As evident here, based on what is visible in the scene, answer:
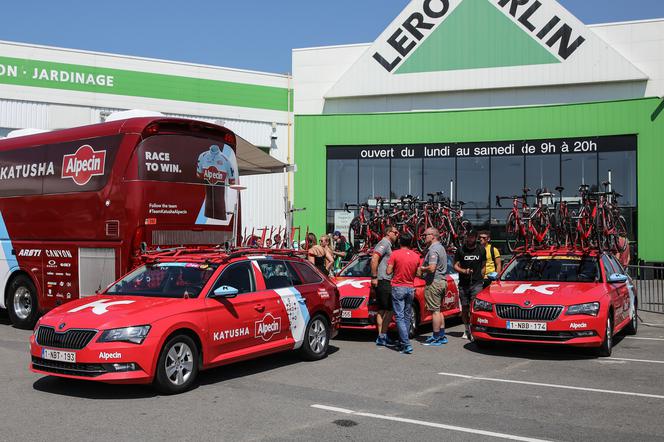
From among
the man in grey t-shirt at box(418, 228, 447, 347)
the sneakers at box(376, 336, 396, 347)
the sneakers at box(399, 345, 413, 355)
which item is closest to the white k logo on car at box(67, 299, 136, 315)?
the sneakers at box(399, 345, 413, 355)

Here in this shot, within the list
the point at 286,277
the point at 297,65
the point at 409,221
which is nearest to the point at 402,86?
the point at 297,65

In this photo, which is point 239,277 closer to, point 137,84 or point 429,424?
point 429,424

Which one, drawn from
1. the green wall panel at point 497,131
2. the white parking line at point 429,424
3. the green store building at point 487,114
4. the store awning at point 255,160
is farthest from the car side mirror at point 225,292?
the green wall panel at point 497,131

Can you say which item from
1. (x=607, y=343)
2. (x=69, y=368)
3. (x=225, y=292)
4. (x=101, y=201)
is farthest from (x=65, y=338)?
(x=607, y=343)

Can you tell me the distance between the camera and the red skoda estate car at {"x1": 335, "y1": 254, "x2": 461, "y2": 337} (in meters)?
11.3

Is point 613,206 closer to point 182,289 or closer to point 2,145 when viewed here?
point 182,289

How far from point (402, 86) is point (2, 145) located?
60.4ft

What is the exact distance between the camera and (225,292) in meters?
7.90

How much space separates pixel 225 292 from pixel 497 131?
21.3m

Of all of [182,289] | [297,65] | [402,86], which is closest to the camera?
[182,289]

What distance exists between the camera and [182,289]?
320 inches

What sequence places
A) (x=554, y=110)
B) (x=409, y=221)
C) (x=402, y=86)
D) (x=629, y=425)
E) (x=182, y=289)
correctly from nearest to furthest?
(x=629, y=425) → (x=182, y=289) → (x=409, y=221) → (x=554, y=110) → (x=402, y=86)

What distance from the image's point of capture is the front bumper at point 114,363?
6949 millimetres

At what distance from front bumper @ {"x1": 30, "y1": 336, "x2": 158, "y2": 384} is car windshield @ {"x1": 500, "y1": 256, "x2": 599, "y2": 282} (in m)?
6.13
